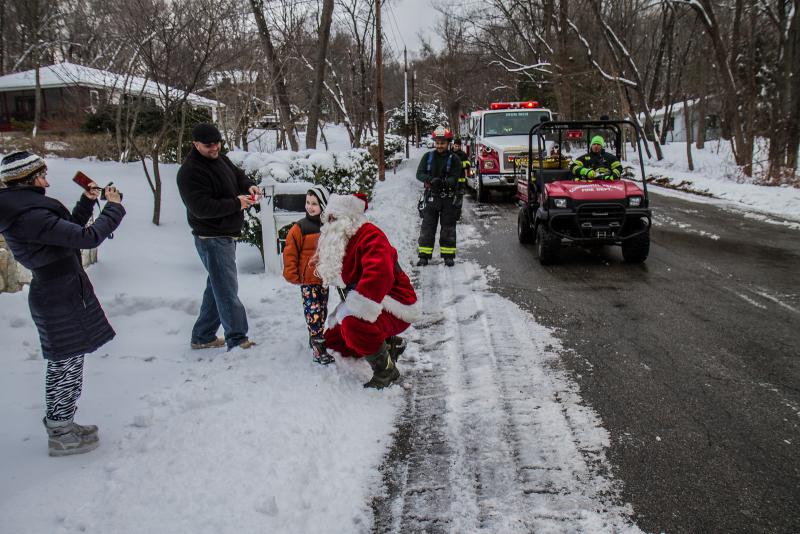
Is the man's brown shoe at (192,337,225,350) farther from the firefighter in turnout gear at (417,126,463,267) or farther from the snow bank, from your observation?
the firefighter in turnout gear at (417,126,463,267)

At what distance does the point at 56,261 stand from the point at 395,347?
2.42 meters

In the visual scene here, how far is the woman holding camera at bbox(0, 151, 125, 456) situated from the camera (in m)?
3.14

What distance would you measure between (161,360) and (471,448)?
275 cm

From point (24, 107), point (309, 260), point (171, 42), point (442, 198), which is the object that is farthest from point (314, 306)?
point (24, 107)

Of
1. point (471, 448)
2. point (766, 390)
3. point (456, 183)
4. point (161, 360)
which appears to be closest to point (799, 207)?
point (456, 183)

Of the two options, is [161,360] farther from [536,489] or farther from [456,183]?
[456,183]

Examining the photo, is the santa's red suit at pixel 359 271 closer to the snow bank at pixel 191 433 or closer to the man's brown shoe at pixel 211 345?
the snow bank at pixel 191 433

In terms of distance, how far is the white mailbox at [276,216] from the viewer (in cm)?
706

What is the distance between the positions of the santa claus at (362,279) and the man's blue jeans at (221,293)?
95 centimetres

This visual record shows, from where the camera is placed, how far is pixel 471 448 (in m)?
3.48

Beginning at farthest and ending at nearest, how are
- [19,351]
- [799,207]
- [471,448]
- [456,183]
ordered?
1. [799,207]
2. [456,183]
3. [19,351]
4. [471,448]

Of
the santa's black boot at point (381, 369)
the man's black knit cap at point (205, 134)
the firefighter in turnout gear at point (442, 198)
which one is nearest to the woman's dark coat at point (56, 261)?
the man's black knit cap at point (205, 134)

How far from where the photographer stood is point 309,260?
4539mm

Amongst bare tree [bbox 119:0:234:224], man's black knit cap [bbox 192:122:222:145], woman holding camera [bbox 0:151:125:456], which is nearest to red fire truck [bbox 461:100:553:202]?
bare tree [bbox 119:0:234:224]
